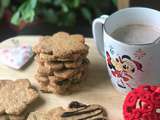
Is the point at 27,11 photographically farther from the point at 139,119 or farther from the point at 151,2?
the point at 139,119

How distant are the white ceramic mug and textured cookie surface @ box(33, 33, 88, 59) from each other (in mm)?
39

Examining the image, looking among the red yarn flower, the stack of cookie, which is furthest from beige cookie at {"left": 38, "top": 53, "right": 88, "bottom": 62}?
the red yarn flower

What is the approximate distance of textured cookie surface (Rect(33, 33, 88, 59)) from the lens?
1.97 ft

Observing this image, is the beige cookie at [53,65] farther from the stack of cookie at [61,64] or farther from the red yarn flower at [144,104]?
the red yarn flower at [144,104]

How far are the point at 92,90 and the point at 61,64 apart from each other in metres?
0.08

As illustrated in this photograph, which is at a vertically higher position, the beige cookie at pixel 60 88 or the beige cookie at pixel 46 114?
the beige cookie at pixel 60 88

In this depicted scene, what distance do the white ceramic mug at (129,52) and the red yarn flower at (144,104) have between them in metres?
0.05

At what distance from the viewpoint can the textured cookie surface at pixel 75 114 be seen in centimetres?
58

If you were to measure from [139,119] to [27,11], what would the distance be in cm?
60

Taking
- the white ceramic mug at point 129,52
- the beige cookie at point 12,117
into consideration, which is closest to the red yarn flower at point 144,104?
the white ceramic mug at point 129,52

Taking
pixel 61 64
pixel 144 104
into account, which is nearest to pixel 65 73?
pixel 61 64

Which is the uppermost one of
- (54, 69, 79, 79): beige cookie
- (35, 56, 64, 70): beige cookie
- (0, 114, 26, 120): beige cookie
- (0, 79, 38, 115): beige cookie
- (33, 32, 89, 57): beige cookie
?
(33, 32, 89, 57): beige cookie

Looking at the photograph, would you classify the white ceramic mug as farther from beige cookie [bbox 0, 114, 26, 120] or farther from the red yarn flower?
beige cookie [bbox 0, 114, 26, 120]

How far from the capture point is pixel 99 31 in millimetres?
643
